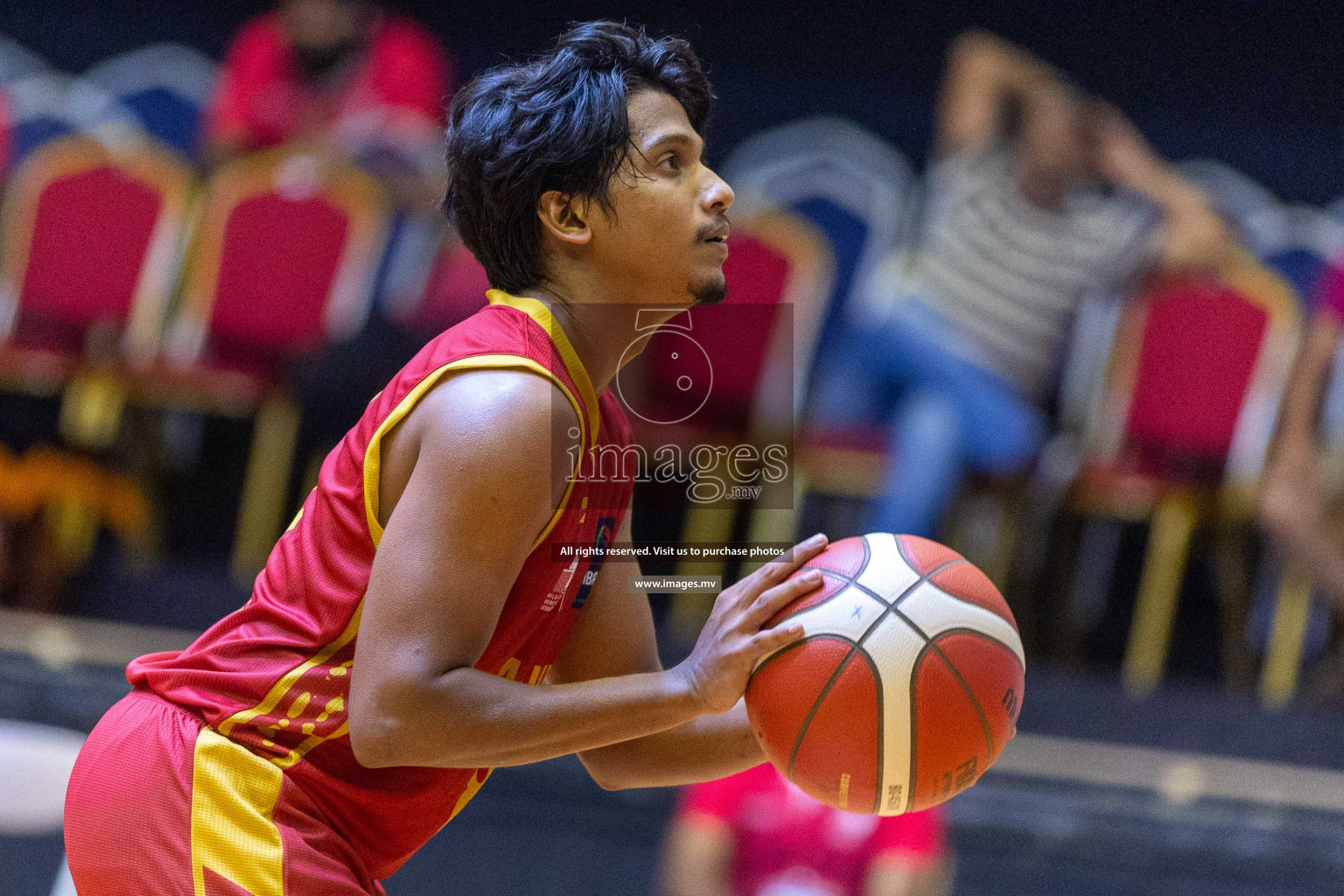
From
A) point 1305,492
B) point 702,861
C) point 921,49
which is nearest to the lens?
point 702,861

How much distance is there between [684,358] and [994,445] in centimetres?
149

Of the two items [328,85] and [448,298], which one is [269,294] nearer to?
[448,298]

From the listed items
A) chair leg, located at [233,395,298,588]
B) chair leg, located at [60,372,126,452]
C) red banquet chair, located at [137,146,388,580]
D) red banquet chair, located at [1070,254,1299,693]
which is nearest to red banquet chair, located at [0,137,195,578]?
chair leg, located at [60,372,126,452]

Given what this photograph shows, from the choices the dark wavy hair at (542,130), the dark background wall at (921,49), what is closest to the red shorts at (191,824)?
the dark wavy hair at (542,130)

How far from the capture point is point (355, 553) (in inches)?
61.9

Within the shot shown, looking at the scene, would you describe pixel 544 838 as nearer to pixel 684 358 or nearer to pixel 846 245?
pixel 684 358

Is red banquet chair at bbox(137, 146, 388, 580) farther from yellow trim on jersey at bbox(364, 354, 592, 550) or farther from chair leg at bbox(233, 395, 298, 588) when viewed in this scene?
yellow trim on jersey at bbox(364, 354, 592, 550)

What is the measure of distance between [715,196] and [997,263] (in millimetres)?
4078

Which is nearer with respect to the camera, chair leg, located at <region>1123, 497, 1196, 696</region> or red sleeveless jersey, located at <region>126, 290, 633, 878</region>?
red sleeveless jersey, located at <region>126, 290, 633, 878</region>

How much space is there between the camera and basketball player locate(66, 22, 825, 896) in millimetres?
1427

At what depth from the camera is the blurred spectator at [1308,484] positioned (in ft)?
16.9

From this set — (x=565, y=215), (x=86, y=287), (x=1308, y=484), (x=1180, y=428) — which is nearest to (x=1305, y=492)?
(x=1308, y=484)

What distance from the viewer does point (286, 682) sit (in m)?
1.56

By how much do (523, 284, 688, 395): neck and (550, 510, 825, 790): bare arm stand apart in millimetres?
281
